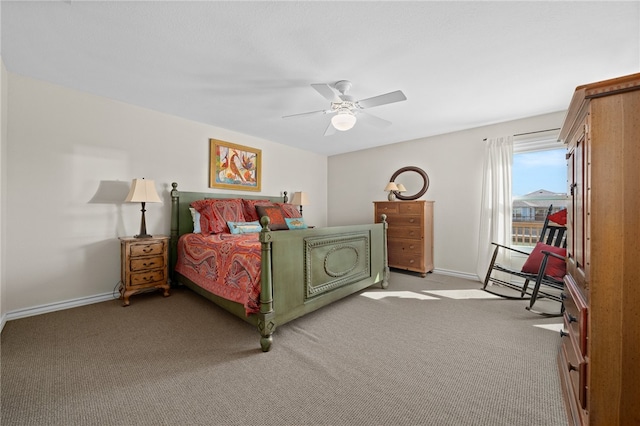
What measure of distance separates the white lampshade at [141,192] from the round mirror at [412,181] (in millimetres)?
3734

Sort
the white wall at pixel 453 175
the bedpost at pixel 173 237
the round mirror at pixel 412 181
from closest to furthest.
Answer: the bedpost at pixel 173 237 → the white wall at pixel 453 175 → the round mirror at pixel 412 181

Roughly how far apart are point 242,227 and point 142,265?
3.83 feet

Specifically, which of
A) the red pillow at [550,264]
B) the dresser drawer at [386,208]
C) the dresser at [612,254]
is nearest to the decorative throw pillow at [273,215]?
the dresser drawer at [386,208]

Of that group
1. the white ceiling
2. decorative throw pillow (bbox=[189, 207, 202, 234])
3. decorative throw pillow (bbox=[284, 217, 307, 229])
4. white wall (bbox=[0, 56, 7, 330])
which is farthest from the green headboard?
white wall (bbox=[0, 56, 7, 330])

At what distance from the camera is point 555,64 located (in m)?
2.14

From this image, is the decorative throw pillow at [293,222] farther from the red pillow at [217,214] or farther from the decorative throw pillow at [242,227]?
the red pillow at [217,214]

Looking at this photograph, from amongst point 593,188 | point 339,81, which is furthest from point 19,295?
point 593,188

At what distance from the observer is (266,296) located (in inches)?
75.6

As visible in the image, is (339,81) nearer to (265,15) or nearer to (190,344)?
(265,15)

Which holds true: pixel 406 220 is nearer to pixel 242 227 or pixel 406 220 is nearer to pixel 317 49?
pixel 242 227

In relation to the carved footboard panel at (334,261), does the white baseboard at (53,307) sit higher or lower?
lower

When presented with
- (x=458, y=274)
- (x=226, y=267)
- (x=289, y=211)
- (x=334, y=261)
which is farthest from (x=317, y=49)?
(x=458, y=274)

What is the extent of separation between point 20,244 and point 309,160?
424 cm

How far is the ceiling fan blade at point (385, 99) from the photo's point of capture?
2076 millimetres
